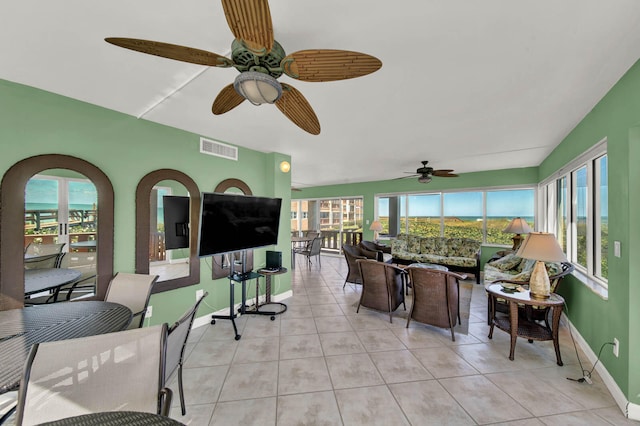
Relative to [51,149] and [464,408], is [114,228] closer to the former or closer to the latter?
[51,149]

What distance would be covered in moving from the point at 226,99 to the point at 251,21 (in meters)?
0.79

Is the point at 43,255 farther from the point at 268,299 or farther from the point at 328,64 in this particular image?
the point at 328,64

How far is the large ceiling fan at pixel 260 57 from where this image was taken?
0.93 m

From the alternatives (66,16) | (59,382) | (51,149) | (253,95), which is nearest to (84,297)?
(51,149)

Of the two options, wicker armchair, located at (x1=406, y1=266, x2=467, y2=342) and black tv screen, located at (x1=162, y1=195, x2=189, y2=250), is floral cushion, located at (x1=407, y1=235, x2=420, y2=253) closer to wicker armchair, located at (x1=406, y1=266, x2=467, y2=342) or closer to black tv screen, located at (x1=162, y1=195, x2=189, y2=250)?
wicker armchair, located at (x1=406, y1=266, x2=467, y2=342)

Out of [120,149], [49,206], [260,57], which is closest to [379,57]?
[260,57]

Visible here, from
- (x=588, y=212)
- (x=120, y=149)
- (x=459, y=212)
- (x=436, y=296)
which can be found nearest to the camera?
(x=120, y=149)

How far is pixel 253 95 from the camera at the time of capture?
4.32ft

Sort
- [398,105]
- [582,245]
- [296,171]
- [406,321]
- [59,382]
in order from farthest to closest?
[296,171] < [406,321] < [582,245] < [398,105] < [59,382]

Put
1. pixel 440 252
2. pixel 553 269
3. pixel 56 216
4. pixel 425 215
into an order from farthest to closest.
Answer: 1. pixel 425 215
2. pixel 440 252
3. pixel 553 269
4. pixel 56 216

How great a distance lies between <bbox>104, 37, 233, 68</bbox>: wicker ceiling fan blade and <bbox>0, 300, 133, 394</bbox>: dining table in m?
1.56

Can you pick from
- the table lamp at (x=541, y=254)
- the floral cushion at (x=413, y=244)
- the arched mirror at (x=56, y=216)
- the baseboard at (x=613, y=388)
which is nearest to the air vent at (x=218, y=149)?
the arched mirror at (x=56, y=216)

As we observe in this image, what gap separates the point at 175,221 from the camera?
8.46 ft

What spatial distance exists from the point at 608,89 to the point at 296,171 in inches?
190
